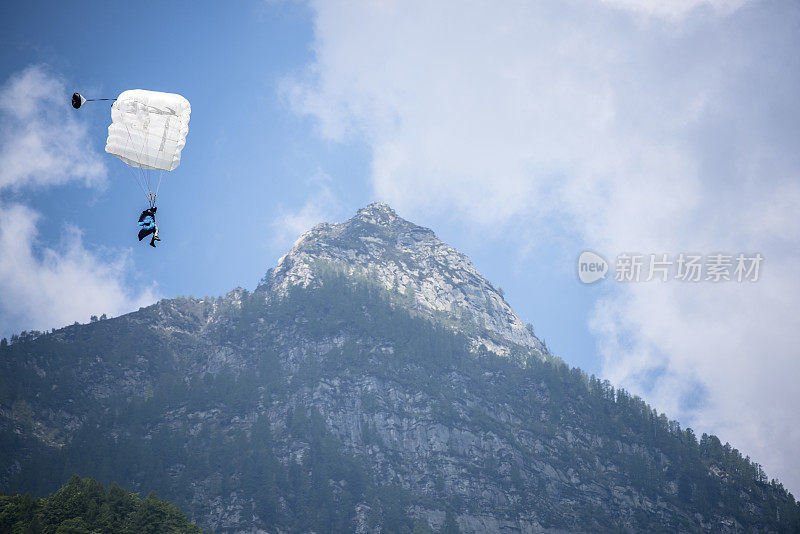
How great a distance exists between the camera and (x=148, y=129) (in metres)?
77.0

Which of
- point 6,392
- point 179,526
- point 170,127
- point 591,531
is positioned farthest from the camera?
point 6,392

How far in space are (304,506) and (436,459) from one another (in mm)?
41201

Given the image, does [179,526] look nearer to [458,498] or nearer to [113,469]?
[113,469]

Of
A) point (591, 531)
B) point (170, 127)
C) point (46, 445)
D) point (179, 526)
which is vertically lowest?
point (179, 526)

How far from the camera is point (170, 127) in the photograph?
77875mm

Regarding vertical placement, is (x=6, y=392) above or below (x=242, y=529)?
above

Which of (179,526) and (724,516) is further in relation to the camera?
(724,516)

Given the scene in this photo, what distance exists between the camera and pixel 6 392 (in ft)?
629

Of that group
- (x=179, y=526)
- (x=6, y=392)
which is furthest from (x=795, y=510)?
(x=6, y=392)

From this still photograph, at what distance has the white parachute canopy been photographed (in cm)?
7631

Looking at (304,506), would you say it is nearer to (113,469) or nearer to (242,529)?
(242,529)

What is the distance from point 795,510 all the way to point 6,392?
21368 centimetres

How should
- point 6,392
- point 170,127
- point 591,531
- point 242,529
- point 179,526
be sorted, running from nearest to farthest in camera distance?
point 170,127, point 179,526, point 242,529, point 591,531, point 6,392

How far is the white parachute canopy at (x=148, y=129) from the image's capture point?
3004 inches
